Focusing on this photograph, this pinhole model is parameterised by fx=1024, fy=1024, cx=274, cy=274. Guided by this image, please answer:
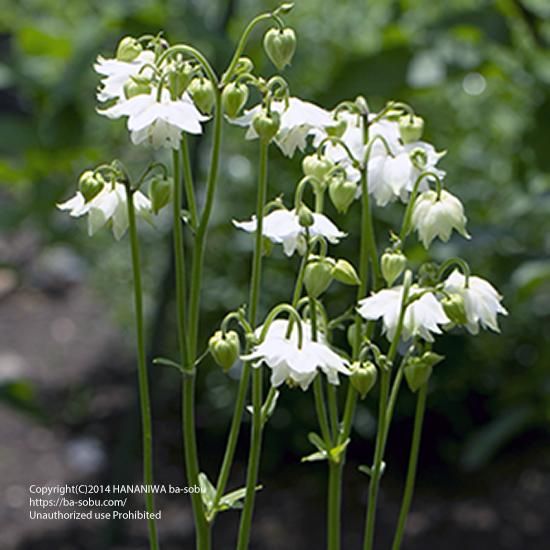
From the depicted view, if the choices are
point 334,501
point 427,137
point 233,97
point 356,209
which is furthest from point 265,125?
point 356,209

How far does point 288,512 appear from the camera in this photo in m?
2.18

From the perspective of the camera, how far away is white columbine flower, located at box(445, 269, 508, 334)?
0.69 m

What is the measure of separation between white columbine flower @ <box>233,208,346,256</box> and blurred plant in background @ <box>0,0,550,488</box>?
799 mm

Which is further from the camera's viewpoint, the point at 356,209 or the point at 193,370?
the point at 356,209

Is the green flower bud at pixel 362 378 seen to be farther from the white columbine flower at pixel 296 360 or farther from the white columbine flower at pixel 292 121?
the white columbine flower at pixel 292 121

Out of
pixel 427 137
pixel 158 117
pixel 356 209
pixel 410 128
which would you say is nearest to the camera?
pixel 158 117

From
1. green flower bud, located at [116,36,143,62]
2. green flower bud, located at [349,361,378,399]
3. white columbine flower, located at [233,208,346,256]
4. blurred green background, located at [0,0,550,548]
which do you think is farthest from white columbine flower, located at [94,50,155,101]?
blurred green background, located at [0,0,550,548]

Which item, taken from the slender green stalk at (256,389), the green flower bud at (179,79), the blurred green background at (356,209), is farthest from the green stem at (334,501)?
the blurred green background at (356,209)

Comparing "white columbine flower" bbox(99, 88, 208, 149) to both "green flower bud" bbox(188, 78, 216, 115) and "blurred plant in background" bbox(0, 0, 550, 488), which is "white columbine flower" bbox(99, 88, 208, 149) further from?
"blurred plant in background" bbox(0, 0, 550, 488)

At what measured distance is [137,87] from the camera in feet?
2.12

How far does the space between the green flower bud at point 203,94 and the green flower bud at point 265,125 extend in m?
0.03

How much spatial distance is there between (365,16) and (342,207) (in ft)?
6.55

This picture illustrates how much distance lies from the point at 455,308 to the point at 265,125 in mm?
173

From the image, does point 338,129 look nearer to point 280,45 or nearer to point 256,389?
point 280,45
